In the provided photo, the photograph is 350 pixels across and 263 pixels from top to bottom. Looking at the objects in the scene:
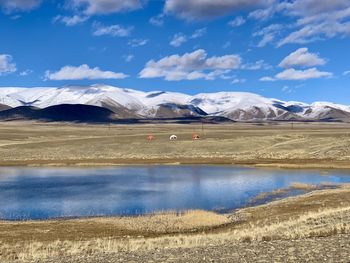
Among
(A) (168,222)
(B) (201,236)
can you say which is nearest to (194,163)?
(A) (168,222)

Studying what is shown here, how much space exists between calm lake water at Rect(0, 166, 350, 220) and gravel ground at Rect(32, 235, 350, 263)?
2100cm

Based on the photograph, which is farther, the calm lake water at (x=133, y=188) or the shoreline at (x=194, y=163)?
the shoreline at (x=194, y=163)

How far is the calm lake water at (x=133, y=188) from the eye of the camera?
43.2 meters

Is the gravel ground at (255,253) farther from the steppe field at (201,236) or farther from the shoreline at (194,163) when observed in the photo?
the shoreline at (194,163)

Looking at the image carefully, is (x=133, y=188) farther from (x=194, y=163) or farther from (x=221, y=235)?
(x=194, y=163)

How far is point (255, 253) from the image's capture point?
18.4 m

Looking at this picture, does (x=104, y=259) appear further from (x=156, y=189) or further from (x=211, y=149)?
(x=211, y=149)

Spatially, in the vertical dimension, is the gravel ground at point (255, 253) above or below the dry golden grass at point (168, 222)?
above

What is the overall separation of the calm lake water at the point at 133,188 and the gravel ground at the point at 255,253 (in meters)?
21.0

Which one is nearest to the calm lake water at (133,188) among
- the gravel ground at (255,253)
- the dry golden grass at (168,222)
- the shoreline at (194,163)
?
the dry golden grass at (168,222)

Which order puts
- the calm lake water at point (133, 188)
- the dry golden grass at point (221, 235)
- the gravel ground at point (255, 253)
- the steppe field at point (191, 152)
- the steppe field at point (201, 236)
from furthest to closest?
the steppe field at point (191, 152) → the calm lake water at point (133, 188) → the dry golden grass at point (221, 235) → the steppe field at point (201, 236) → the gravel ground at point (255, 253)

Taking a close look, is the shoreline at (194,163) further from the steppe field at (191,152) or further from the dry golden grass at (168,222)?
the dry golden grass at (168,222)

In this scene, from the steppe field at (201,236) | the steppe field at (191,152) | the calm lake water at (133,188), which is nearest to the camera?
the steppe field at (201,236)

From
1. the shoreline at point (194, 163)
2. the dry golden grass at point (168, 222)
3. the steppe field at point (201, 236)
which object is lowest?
the shoreline at point (194, 163)
